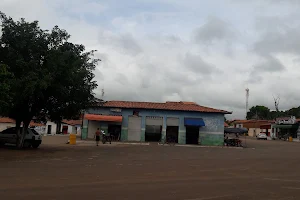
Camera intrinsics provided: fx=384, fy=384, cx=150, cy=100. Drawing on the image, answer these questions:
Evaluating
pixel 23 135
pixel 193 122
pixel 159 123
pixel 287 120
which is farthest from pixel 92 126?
pixel 287 120

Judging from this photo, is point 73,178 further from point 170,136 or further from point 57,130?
point 57,130

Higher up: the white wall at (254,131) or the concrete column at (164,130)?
the white wall at (254,131)

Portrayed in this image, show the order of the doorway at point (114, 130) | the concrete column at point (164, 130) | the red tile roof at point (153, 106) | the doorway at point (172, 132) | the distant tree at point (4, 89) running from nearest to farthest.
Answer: the distant tree at point (4, 89) → the concrete column at point (164, 130) → the red tile roof at point (153, 106) → the doorway at point (172, 132) → the doorway at point (114, 130)

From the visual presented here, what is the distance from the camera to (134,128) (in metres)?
46.6

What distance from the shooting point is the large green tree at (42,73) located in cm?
2295

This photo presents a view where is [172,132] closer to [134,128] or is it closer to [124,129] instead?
[134,128]

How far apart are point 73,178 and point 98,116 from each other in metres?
33.8

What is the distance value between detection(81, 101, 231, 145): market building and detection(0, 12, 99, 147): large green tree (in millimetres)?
18044

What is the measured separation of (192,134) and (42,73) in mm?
27302

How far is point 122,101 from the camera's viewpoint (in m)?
50.8

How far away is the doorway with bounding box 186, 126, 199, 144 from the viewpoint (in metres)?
47.2

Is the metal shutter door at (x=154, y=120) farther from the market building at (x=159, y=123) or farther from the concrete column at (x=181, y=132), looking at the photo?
the concrete column at (x=181, y=132)

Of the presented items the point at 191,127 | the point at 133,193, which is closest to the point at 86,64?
the point at 133,193

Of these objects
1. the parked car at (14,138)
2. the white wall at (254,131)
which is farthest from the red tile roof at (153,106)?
the white wall at (254,131)
